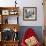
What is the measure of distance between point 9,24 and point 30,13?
2.87 feet

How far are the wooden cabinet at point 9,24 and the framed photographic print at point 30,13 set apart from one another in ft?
1.02

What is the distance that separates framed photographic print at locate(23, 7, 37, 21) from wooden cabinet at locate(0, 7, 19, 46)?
31cm

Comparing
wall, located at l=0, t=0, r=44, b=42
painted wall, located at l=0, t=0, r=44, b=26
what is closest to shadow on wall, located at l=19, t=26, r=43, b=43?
wall, located at l=0, t=0, r=44, b=42

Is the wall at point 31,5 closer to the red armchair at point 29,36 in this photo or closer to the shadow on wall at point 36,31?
the shadow on wall at point 36,31

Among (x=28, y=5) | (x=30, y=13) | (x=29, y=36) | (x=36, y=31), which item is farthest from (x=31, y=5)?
(x=29, y=36)

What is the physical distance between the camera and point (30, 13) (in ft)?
19.3

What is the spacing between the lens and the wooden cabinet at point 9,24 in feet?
18.7

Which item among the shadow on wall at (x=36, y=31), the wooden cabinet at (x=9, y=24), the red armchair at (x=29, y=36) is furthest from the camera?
the shadow on wall at (x=36, y=31)

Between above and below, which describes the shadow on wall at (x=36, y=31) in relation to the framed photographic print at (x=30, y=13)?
below

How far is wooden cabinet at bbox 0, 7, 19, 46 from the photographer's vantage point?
570 centimetres

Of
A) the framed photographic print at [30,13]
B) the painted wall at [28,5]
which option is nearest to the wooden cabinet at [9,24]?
the painted wall at [28,5]

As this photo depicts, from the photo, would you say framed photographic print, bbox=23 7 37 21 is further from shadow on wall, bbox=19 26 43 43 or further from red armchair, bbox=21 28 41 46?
red armchair, bbox=21 28 41 46

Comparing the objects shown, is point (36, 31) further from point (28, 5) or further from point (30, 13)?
point (28, 5)

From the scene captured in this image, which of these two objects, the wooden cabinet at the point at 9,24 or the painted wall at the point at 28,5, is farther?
the painted wall at the point at 28,5
